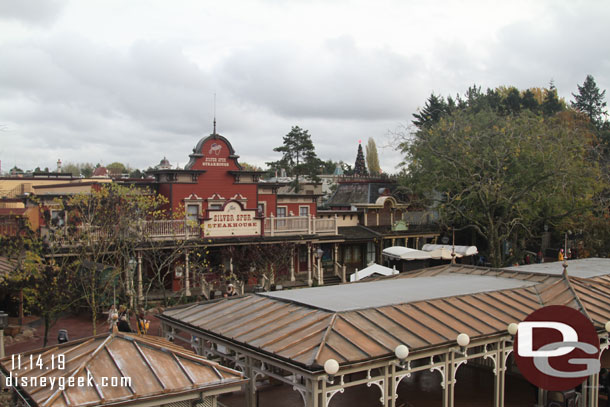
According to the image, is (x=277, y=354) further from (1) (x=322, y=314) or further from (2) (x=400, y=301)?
(2) (x=400, y=301)

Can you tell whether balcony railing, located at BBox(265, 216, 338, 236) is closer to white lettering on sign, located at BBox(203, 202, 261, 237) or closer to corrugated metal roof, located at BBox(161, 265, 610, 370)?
white lettering on sign, located at BBox(203, 202, 261, 237)

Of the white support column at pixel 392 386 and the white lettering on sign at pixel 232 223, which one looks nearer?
the white support column at pixel 392 386

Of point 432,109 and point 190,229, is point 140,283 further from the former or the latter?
point 432,109

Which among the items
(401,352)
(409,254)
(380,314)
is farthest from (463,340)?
(409,254)

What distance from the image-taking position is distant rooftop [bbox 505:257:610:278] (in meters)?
17.1

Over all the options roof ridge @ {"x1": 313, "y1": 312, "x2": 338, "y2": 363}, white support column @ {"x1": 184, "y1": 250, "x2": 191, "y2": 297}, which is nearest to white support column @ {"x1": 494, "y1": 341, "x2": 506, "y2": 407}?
roof ridge @ {"x1": 313, "y1": 312, "x2": 338, "y2": 363}

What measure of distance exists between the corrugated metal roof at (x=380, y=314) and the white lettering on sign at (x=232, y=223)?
14181mm

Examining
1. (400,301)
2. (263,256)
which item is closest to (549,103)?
(263,256)

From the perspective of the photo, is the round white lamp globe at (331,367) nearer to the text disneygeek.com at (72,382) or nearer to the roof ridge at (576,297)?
the text disneygeek.com at (72,382)

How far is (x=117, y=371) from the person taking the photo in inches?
334

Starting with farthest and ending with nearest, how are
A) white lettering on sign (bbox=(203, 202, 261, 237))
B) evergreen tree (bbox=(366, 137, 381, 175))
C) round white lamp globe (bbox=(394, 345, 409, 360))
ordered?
evergreen tree (bbox=(366, 137, 381, 175)) < white lettering on sign (bbox=(203, 202, 261, 237)) < round white lamp globe (bbox=(394, 345, 409, 360))

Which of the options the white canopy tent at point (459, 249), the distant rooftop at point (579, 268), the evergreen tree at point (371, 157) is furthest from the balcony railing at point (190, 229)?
the evergreen tree at point (371, 157)

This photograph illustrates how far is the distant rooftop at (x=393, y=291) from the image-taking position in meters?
12.5

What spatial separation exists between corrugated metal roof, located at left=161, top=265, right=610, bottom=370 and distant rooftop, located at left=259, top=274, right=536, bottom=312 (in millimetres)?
26
